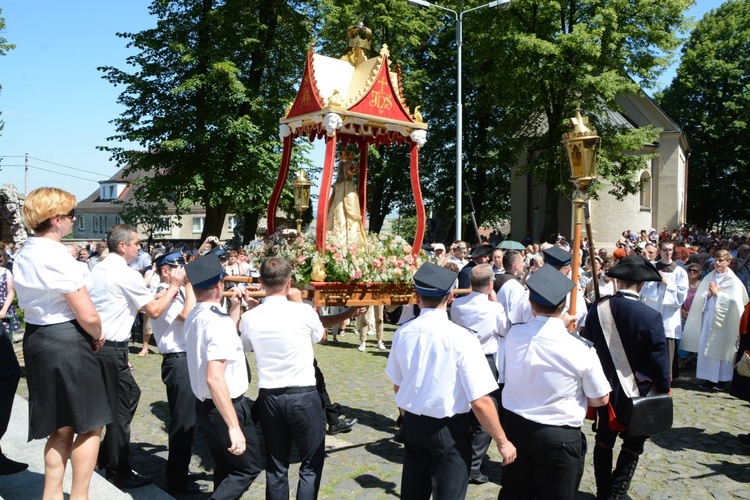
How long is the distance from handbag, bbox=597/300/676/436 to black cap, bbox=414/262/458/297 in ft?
5.47

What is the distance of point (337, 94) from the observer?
676 centimetres

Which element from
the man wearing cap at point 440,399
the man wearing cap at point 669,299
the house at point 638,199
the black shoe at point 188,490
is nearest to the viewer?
the man wearing cap at point 440,399

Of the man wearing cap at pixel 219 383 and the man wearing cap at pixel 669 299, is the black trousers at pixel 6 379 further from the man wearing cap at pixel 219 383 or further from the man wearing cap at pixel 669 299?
the man wearing cap at pixel 669 299

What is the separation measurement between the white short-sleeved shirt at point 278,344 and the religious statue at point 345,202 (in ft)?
10.5

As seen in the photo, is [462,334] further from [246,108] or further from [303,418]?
[246,108]

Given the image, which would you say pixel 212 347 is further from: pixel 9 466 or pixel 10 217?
pixel 10 217

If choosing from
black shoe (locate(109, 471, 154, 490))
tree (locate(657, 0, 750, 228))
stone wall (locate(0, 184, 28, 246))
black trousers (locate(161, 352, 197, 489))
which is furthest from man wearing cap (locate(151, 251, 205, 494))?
tree (locate(657, 0, 750, 228))

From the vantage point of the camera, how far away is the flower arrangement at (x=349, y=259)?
641 centimetres

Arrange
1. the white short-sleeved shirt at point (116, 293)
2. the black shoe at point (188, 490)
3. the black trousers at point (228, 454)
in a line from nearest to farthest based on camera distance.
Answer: the black trousers at point (228, 454) → the white short-sleeved shirt at point (116, 293) → the black shoe at point (188, 490)

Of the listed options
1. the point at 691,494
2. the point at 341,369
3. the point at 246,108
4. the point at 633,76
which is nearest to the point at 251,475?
the point at 691,494

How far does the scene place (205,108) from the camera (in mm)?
22859

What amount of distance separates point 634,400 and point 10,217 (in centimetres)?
2086

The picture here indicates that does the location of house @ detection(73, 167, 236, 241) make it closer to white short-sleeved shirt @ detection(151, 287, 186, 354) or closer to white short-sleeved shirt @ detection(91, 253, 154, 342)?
white short-sleeved shirt @ detection(151, 287, 186, 354)

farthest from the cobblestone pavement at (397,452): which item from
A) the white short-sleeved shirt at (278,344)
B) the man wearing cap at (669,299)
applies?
the white short-sleeved shirt at (278,344)
